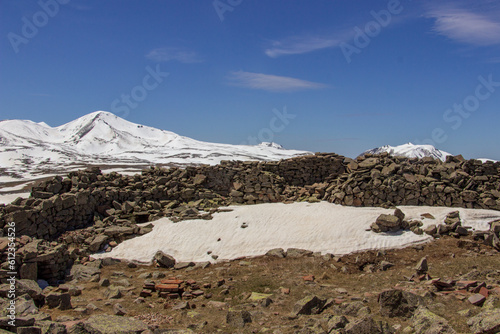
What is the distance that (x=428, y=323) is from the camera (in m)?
6.91

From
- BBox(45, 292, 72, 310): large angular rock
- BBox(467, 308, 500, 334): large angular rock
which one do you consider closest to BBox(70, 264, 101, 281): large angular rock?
BBox(45, 292, 72, 310): large angular rock

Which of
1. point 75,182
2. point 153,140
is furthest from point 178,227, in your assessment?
point 153,140

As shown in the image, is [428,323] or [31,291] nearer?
[428,323]

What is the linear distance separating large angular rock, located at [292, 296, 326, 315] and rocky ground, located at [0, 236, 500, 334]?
1.1 inches

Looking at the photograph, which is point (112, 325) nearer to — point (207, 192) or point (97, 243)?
point (97, 243)

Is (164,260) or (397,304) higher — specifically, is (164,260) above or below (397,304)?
below

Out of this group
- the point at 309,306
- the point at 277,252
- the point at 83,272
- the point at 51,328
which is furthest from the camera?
the point at 277,252

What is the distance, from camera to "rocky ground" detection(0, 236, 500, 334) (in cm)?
734

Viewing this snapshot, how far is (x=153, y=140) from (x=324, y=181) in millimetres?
156127

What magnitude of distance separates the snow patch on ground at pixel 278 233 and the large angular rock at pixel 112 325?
666cm

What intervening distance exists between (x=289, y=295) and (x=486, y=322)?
5094 mm

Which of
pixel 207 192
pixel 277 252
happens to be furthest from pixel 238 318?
pixel 207 192

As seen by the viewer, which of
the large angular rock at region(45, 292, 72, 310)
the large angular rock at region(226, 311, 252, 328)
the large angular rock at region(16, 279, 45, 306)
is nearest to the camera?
the large angular rock at region(226, 311, 252, 328)

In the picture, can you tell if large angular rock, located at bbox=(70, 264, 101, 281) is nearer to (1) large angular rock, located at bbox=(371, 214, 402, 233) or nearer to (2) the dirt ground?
(2) the dirt ground
